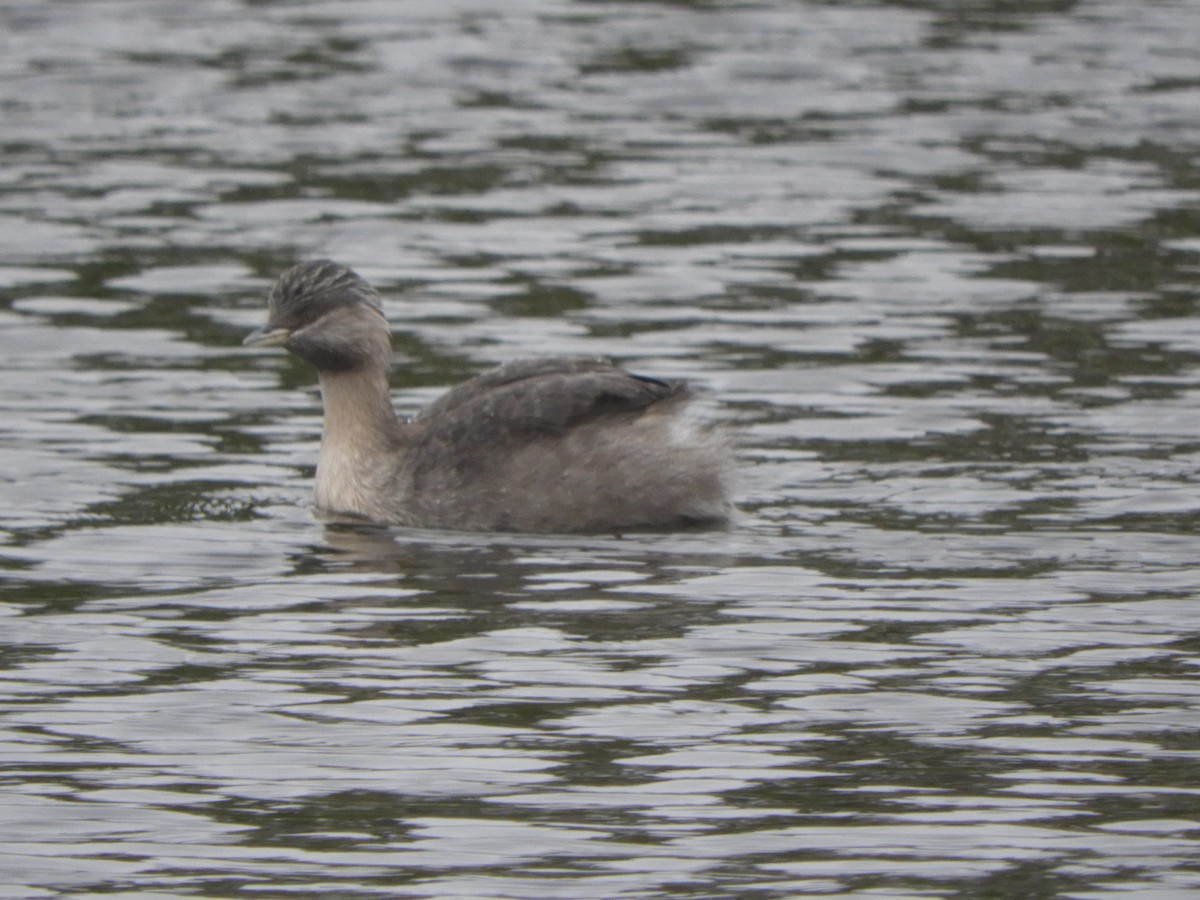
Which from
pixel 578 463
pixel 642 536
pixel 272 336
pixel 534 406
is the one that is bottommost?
pixel 642 536

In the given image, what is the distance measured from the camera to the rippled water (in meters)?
8.28

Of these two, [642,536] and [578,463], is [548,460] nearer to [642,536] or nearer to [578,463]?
[578,463]

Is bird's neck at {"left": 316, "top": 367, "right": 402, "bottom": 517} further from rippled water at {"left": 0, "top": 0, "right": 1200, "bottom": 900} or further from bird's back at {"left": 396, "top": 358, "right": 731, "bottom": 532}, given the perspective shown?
bird's back at {"left": 396, "top": 358, "right": 731, "bottom": 532}

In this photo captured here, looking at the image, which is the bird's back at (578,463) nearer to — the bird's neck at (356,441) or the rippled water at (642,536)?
the rippled water at (642,536)

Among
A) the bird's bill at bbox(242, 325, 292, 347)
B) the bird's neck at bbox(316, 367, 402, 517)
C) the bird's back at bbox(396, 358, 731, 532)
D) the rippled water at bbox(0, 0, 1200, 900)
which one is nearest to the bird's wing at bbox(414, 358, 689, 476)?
the bird's back at bbox(396, 358, 731, 532)

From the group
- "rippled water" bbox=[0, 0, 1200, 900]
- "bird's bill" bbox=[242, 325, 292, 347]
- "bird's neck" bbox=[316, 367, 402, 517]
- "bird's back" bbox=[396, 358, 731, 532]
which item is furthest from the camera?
"bird's bill" bbox=[242, 325, 292, 347]

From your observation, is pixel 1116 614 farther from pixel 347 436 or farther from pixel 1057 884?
pixel 347 436

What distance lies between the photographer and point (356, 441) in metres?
13.3

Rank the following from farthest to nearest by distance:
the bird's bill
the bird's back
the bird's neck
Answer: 1. the bird's bill
2. the bird's neck
3. the bird's back

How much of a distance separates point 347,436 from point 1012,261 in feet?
21.7

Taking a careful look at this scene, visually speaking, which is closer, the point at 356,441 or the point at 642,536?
the point at 642,536

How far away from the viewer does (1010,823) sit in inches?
319

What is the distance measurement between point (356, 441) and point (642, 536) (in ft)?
5.18

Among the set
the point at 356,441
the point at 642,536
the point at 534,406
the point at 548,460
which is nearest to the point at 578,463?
the point at 548,460
